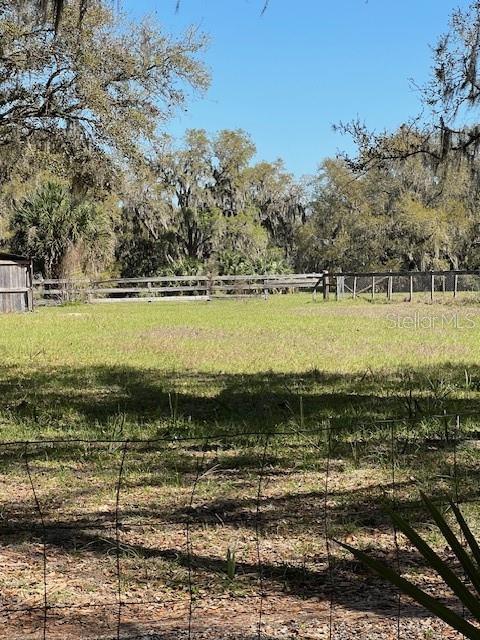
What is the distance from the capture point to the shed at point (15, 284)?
23173 mm

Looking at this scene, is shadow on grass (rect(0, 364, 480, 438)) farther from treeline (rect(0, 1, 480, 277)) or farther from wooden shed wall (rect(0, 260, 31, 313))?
wooden shed wall (rect(0, 260, 31, 313))

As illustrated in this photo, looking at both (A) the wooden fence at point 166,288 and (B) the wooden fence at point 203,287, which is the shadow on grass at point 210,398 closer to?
(B) the wooden fence at point 203,287

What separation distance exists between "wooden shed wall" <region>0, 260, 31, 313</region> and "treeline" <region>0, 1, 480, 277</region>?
8.08 feet

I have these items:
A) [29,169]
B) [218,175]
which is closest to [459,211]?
[218,175]

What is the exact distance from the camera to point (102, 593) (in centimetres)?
321

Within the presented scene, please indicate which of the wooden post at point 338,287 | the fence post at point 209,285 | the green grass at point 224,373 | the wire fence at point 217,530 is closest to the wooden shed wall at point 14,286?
the green grass at point 224,373

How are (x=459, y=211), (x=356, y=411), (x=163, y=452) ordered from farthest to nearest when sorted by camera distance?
(x=459, y=211), (x=356, y=411), (x=163, y=452)

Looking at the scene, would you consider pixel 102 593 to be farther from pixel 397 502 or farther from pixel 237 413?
pixel 237 413

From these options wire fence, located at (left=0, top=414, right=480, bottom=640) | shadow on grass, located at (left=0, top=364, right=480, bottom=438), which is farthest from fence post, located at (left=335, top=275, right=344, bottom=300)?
wire fence, located at (left=0, top=414, right=480, bottom=640)

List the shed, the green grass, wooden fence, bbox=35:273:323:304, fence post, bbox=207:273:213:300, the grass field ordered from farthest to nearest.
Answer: fence post, bbox=207:273:213:300, wooden fence, bbox=35:273:323:304, the shed, the green grass, the grass field

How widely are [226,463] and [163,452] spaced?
A: 0.61m

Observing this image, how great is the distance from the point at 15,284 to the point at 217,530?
20.9m

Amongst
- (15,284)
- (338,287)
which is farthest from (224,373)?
(338,287)

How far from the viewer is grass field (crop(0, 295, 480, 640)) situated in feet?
10.1
